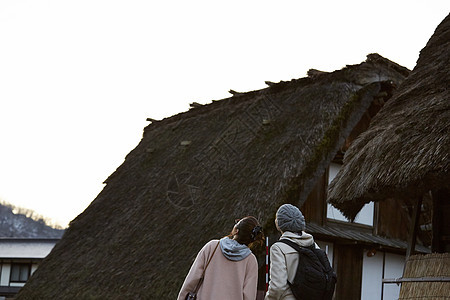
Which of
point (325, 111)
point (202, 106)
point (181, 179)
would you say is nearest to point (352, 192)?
point (325, 111)

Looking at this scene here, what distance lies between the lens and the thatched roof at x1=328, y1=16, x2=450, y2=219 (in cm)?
564

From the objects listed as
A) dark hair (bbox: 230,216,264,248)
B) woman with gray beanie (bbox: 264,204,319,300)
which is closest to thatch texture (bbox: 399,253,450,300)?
woman with gray beanie (bbox: 264,204,319,300)

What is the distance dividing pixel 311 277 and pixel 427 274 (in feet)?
7.37

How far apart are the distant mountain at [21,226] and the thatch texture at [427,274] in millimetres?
69899

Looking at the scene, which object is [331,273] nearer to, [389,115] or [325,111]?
[389,115]

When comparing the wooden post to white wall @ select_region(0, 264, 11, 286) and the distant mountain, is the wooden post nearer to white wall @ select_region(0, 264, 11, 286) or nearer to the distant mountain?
white wall @ select_region(0, 264, 11, 286)

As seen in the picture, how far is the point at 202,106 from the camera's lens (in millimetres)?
15406

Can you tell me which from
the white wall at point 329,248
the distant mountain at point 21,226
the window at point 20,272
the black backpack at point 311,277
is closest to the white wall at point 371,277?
the white wall at point 329,248

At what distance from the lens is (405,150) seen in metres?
5.97

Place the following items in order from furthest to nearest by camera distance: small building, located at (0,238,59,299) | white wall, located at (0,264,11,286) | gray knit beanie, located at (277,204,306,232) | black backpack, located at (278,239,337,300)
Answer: white wall, located at (0,264,11,286) → small building, located at (0,238,59,299) → gray knit beanie, located at (277,204,306,232) → black backpack, located at (278,239,337,300)

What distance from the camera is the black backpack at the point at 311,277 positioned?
4133 millimetres

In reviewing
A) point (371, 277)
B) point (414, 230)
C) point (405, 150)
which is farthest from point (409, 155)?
point (371, 277)

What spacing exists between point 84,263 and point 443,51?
791 cm

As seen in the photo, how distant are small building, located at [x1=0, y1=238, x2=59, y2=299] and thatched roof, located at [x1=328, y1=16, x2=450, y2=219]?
20.2 meters
